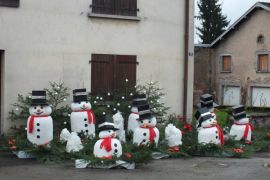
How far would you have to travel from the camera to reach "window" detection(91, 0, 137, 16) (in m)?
13.7

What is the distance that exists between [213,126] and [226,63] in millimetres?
22077

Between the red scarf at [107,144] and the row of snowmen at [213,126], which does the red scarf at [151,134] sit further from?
the red scarf at [107,144]

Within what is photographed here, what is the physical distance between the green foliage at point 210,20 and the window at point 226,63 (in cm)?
1224

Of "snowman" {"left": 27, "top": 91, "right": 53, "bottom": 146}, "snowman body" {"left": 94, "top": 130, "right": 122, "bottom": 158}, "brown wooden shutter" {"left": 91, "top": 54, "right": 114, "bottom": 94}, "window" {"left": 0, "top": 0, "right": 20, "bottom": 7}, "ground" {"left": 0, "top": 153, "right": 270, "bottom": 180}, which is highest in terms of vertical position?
"window" {"left": 0, "top": 0, "right": 20, "bottom": 7}

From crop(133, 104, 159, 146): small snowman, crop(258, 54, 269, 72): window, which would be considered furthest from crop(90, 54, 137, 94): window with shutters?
crop(258, 54, 269, 72): window

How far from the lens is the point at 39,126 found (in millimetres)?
11031

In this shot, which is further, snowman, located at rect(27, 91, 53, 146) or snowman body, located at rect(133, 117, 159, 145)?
snowman body, located at rect(133, 117, 159, 145)

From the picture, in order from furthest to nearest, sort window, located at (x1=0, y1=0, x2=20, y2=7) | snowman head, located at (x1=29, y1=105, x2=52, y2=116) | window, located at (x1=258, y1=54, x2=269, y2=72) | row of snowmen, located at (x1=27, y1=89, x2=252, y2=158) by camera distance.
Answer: window, located at (x1=258, y1=54, x2=269, y2=72) → window, located at (x1=0, y1=0, x2=20, y2=7) → snowman head, located at (x1=29, y1=105, x2=52, y2=116) → row of snowmen, located at (x1=27, y1=89, x2=252, y2=158)

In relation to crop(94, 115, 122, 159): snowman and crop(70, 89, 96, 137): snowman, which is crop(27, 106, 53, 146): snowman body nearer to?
crop(70, 89, 96, 137): snowman

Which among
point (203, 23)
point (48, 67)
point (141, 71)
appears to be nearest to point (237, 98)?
point (203, 23)

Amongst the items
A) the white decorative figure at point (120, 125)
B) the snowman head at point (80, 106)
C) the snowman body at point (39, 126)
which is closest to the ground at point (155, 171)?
the snowman body at point (39, 126)

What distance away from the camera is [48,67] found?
13.0 metres

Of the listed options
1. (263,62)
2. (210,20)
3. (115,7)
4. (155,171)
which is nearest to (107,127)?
(155,171)

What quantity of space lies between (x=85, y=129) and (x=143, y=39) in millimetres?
3615
